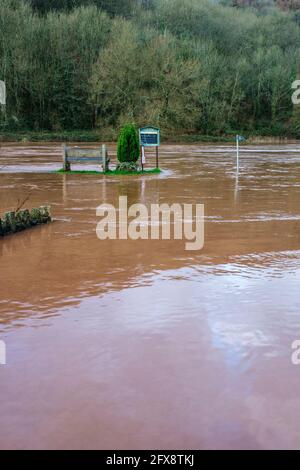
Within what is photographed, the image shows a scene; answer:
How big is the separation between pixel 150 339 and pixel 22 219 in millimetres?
5965

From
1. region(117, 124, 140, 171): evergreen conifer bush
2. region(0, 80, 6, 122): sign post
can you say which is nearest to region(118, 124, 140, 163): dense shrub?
region(117, 124, 140, 171): evergreen conifer bush

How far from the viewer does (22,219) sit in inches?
420

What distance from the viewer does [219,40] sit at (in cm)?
7075

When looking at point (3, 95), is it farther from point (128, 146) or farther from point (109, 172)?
point (109, 172)

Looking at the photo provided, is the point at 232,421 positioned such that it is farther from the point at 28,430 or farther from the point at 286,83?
the point at 286,83

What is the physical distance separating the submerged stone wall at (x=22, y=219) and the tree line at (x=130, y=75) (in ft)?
Result: 133

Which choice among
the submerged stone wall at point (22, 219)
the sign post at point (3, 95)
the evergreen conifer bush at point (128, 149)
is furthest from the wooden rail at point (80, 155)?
the sign post at point (3, 95)

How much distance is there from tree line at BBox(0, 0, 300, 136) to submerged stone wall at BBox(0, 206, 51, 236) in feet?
133

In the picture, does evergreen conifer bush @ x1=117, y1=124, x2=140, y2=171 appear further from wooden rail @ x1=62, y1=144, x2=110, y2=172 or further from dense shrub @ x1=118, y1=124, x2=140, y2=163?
wooden rail @ x1=62, y1=144, x2=110, y2=172

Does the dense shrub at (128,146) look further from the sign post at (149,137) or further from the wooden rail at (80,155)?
the wooden rail at (80,155)

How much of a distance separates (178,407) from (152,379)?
48cm

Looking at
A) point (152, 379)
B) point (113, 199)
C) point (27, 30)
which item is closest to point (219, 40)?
point (27, 30)

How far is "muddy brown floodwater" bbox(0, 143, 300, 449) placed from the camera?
12.8 ft

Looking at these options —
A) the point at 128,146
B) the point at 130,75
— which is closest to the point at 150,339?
the point at 128,146
